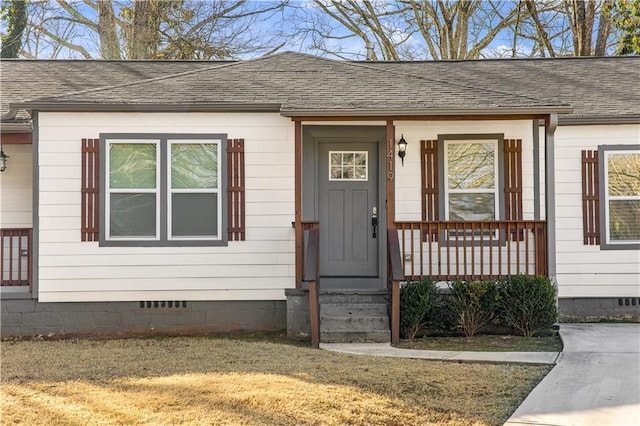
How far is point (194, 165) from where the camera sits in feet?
27.5

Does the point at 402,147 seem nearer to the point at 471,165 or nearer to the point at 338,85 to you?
the point at 471,165

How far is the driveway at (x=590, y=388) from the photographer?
4.52m

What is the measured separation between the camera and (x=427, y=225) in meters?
8.05

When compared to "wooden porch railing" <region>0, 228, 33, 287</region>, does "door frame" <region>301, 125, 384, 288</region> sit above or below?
above

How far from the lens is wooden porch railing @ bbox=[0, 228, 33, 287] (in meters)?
8.39

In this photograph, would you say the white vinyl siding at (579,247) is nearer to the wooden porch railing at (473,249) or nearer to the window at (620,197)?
the window at (620,197)

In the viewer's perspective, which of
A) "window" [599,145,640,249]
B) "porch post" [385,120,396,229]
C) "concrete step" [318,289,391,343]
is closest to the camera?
"concrete step" [318,289,391,343]

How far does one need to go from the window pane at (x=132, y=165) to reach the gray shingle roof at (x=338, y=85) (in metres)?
0.59

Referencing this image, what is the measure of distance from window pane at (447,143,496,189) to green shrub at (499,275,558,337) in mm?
1700

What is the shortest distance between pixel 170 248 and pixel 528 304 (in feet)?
15.2

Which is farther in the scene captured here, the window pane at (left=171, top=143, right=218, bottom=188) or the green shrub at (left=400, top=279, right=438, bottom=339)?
the window pane at (left=171, top=143, right=218, bottom=188)

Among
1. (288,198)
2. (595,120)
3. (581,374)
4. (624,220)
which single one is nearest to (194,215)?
(288,198)

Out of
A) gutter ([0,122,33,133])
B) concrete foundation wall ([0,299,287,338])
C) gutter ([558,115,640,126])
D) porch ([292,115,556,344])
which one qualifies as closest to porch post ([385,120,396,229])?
porch ([292,115,556,344])

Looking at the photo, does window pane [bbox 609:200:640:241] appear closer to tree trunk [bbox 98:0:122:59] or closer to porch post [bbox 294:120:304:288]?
porch post [bbox 294:120:304:288]
